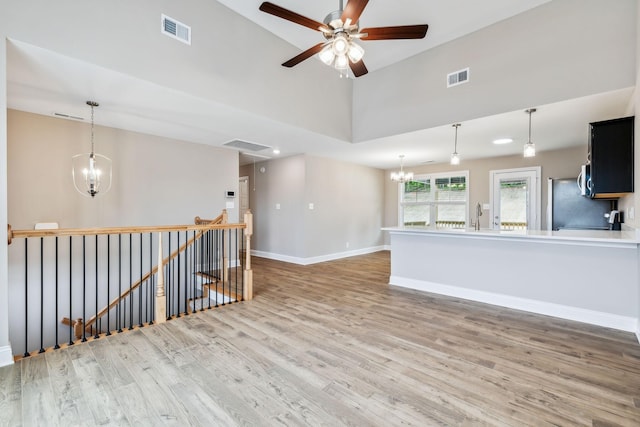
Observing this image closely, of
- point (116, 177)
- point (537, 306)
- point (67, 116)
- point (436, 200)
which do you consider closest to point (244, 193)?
point (116, 177)

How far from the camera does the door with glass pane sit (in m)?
6.00

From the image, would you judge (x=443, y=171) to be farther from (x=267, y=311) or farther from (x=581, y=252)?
(x=267, y=311)

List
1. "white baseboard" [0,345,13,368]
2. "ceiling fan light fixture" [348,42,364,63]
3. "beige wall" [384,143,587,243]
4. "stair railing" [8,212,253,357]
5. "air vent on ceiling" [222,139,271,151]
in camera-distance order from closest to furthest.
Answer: "white baseboard" [0,345,13,368], "ceiling fan light fixture" [348,42,364,63], "stair railing" [8,212,253,357], "air vent on ceiling" [222,139,271,151], "beige wall" [384,143,587,243]

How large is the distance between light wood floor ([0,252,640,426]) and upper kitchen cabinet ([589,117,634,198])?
150 centimetres

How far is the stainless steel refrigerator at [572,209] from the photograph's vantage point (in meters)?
4.84

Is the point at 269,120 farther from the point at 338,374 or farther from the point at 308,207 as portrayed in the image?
the point at 338,374

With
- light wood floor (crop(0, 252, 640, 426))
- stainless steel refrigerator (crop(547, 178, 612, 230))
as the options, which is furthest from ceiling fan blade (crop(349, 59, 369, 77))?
stainless steel refrigerator (crop(547, 178, 612, 230))

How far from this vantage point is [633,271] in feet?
9.55

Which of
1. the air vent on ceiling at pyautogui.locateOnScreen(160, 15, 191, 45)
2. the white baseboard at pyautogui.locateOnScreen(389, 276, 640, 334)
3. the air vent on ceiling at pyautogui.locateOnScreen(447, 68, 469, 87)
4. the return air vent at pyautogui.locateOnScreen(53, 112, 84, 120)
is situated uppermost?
the air vent on ceiling at pyautogui.locateOnScreen(160, 15, 191, 45)

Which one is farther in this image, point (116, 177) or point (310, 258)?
point (310, 258)

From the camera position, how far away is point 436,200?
7551mm

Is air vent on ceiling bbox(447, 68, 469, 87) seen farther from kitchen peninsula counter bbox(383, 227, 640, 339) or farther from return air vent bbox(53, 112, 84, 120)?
return air vent bbox(53, 112, 84, 120)

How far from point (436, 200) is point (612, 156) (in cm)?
450

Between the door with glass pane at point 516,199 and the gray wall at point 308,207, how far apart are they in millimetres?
3063
